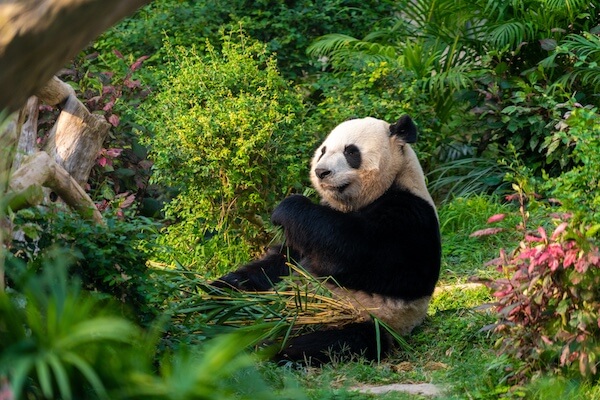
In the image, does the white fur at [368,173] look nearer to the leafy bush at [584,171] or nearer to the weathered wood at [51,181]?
the leafy bush at [584,171]

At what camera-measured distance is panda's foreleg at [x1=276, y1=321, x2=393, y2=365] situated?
598 cm

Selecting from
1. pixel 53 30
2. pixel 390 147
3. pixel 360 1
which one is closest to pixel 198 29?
pixel 360 1

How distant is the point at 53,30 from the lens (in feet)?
9.02

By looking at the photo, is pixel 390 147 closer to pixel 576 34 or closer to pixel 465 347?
pixel 465 347

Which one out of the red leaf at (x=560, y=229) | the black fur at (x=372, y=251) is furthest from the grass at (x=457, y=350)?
the red leaf at (x=560, y=229)

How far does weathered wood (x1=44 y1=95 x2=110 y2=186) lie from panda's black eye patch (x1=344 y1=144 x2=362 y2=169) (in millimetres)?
1617

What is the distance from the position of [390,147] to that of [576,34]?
4.39 m

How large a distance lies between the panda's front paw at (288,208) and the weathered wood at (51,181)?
1469mm

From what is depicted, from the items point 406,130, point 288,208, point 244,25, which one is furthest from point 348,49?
point 288,208

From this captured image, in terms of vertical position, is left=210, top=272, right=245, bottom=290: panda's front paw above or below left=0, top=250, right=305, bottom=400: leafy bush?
below

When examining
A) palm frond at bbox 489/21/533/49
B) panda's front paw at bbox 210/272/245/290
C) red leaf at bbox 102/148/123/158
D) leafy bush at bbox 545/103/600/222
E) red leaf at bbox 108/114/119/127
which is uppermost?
red leaf at bbox 108/114/119/127

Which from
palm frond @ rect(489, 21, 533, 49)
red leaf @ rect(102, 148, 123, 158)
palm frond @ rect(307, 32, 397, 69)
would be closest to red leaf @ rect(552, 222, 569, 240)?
red leaf @ rect(102, 148, 123, 158)

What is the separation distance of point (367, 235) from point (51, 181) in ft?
6.70

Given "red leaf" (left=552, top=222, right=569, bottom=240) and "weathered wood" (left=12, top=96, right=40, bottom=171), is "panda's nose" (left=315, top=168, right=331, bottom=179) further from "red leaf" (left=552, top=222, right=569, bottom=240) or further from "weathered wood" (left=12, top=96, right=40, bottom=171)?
"red leaf" (left=552, top=222, right=569, bottom=240)
